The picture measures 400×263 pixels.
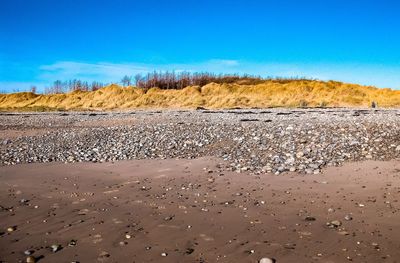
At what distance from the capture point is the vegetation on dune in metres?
63.5

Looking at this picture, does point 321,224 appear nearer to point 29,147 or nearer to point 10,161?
point 10,161

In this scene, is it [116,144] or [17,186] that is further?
[116,144]

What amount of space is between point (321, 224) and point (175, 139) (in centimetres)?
931

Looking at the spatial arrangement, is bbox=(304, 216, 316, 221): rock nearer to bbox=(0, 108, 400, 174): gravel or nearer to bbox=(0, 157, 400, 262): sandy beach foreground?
bbox=(0, 157, 400, 262): sandy beach foreground

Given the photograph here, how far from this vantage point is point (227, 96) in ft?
227

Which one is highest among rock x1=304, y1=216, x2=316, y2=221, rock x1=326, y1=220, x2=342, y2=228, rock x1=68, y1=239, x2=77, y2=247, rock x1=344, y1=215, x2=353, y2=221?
rock x1=344, y1=215, x2=353, y2=221

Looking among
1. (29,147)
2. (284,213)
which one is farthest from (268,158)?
(29,147)

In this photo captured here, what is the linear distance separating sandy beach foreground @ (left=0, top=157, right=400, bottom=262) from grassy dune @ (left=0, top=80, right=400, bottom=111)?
51.9m

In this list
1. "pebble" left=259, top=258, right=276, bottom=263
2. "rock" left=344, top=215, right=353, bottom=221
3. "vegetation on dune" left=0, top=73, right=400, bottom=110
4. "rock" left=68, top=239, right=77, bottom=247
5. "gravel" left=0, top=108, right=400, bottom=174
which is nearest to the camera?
"pebble" left=259, top=258, right=276, bottom=263

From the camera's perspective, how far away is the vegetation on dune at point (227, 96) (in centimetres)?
6347

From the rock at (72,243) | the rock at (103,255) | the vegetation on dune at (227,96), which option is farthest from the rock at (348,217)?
the vegetation on dune at (227,96)

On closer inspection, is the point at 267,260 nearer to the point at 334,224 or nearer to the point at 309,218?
the point at 334,224

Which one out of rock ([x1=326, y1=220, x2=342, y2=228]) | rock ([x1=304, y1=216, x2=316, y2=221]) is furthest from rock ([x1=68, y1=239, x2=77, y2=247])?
rock ([x1=326, y1=220, x2=342, y2=228])

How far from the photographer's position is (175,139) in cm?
1484
